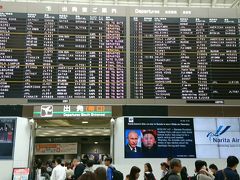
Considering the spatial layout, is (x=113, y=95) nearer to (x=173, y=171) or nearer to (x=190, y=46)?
(x=190, y=46)

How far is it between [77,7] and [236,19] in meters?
4.88

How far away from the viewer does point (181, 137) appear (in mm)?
10250

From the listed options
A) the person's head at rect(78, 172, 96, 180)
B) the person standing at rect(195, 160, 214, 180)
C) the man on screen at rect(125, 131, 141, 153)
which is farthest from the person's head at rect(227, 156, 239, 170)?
the man on screen at rect(125, 131, 141, 153)

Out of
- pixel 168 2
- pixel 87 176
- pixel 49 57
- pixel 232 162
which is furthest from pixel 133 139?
pixel 168 2

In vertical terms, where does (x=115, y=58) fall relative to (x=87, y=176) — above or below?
above

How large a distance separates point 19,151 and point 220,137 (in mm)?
5690

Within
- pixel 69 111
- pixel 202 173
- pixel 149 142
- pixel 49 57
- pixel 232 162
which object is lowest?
pixel 202 173

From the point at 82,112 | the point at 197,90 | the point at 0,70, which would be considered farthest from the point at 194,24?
the point at 0,70

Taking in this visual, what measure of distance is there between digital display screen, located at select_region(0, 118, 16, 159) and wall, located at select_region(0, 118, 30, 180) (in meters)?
0.11

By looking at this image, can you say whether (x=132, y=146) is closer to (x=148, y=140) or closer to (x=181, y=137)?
(x=148, y=140)

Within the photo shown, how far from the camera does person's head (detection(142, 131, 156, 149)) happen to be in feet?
33.1

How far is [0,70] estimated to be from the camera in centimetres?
1007

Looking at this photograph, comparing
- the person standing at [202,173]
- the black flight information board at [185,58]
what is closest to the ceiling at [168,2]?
the black flight information board at [185,58]

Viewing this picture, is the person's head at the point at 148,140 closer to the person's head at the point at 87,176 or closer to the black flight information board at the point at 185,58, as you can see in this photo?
the black flight information board at the point at 185,58
